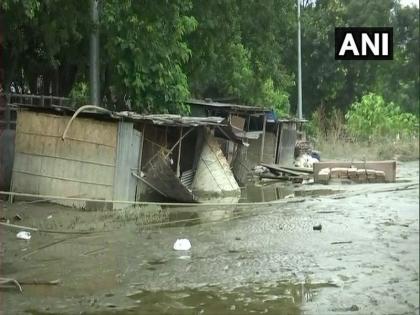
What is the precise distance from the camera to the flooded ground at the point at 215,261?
16.9ft

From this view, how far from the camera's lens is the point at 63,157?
1132cm

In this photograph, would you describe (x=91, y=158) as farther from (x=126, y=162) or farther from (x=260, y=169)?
(x=260, y=169)

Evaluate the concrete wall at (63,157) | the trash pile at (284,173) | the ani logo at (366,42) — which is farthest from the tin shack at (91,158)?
the ani logo at (366,42)

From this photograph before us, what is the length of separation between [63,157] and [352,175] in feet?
26.3

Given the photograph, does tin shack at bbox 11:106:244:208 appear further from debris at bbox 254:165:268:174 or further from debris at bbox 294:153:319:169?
debris at bbox 294:153:319:169

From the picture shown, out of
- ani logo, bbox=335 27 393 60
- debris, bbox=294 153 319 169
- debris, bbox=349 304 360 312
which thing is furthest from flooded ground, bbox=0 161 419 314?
debris, bbox=294 153 319 169

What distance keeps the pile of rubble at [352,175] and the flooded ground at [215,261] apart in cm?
399

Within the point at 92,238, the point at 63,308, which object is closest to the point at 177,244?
the point at 92,238

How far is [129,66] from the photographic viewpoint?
13.1 metres

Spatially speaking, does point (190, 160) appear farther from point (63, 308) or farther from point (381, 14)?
point (381, 14)

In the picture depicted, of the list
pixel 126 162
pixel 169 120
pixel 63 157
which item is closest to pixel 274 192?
pixel 169 120

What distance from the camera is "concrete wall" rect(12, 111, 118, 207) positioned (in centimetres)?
1105

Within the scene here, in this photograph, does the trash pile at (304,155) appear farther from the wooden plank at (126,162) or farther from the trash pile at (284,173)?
the wooden plank at (126,162)

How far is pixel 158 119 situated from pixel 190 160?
284 centimetres
